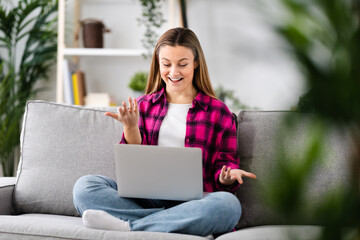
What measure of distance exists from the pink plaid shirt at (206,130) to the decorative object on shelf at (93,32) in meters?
1.32

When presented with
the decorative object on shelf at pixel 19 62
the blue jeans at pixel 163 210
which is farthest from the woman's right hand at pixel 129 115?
the decorative object on shelf at pixel 19 62

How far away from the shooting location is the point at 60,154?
175 centimetres

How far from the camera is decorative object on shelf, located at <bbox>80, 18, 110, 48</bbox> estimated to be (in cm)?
301

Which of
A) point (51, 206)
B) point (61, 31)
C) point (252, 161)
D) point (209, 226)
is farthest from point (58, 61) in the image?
point (209, 226)

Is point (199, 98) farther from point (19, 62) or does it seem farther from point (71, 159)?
point (19, 62)

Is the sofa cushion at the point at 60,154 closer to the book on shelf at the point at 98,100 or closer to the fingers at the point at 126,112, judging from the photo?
the fingers at the point at 126,112

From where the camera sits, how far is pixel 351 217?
25cm

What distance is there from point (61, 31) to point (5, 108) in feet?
2.17

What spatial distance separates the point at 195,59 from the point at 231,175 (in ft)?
1.89

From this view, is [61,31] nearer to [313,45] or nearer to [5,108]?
[5,108]

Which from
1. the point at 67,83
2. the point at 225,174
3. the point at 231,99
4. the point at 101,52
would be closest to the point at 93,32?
the point at 101,52

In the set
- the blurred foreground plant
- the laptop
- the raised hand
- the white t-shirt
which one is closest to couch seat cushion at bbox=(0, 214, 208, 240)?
the laptop

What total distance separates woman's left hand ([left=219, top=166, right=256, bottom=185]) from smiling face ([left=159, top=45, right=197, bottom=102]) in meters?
0.44

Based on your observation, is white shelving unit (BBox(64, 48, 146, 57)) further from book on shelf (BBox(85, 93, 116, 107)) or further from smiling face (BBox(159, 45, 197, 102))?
smiling face (BBox(159, 45, 197, 102))
